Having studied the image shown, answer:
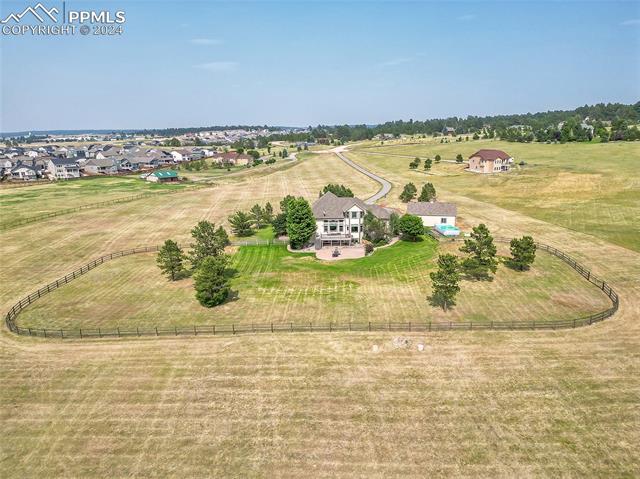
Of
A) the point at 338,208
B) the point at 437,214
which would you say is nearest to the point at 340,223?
the point at 338,208

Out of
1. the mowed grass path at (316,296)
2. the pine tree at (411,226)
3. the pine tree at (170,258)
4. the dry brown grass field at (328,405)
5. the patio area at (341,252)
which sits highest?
the pine tree at (411,226)

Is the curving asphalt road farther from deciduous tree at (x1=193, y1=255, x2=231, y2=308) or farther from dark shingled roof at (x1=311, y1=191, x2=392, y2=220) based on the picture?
deciduous tree at (x1=193, y1=255, x2=231, y2=308)


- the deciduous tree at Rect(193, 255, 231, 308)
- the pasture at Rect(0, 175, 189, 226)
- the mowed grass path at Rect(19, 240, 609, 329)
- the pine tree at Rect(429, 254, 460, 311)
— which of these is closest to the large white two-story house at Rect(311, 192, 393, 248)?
the mowed grass path at Rect(19, 240, 609, 329)

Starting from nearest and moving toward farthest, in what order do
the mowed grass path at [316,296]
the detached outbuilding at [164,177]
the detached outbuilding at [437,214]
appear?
the mowed grass path at [316,296]
the detached outbuilding at [437,214]
the detached outbuilding at [164,177]

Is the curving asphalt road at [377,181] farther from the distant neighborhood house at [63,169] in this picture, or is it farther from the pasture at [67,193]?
the distant neighborhood house at [63,169]

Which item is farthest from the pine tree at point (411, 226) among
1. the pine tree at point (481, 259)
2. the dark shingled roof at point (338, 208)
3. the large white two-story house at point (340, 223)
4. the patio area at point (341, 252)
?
the pine tree at point (481, 259)
